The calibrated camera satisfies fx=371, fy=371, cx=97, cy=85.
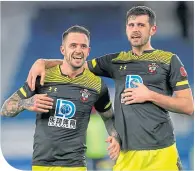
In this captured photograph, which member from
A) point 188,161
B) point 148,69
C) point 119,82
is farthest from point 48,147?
point 188,161

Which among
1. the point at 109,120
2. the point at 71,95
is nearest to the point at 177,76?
the point at 109,120

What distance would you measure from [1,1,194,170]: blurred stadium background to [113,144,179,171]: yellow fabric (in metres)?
0.19

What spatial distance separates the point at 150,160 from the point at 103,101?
1.24 ft

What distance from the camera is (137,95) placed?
177cm

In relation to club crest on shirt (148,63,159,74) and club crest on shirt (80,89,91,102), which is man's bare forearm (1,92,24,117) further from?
club crest on shirt (148,63,159,74)

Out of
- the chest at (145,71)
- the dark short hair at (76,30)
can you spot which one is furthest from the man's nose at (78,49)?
the chest at (145,71)

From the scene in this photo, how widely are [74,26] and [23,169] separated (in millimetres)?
813

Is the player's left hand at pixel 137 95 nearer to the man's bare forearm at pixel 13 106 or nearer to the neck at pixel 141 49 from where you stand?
the neck at pixel 141 49

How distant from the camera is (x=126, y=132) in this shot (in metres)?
1.80

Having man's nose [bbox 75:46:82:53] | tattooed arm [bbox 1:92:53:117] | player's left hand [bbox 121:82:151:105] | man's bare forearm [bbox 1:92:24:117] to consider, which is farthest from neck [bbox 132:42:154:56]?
man's bare forearm [bbox 1:92:24:117]

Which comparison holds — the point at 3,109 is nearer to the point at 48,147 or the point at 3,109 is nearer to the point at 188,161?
the point at 48,147

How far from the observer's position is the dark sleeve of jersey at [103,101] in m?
1.89

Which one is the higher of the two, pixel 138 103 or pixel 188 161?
pixel 138 103

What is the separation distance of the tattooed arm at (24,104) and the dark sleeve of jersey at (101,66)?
0.93ft
